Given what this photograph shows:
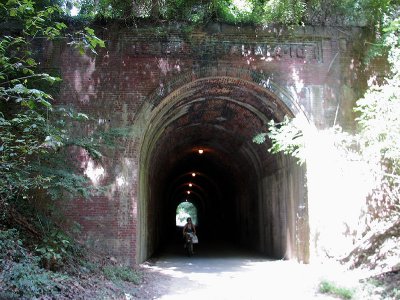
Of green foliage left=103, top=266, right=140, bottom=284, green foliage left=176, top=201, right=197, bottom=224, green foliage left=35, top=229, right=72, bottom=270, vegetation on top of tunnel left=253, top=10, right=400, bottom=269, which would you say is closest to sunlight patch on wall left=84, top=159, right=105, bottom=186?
green foliage left=35, top=229, right=72, bottom=270

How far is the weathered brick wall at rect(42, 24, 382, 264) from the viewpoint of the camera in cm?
1133

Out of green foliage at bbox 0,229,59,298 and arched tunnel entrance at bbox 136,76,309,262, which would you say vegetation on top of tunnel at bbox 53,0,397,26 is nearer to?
arched tunnel entrance at bbox 136,76,309,262

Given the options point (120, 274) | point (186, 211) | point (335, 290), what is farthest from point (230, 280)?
point (186, 211)

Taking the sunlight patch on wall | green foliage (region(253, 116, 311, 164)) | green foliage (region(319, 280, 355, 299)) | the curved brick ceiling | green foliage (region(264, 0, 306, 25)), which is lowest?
A: green foliage (region(319, 280, 355, 299))

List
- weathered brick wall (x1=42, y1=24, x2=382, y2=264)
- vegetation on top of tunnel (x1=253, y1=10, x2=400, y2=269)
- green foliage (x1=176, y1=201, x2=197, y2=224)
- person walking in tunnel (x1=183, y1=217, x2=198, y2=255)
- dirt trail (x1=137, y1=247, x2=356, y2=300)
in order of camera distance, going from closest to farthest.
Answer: dirt trail (x1=137, y1=247, x2=356, y2=300), vegetation on top of tunnel (x1=253, y1=10, x2=400, y2=269), weathered brick wall (x1=42, y1=24, x2=382, y2=264), person walking in tunnel (x1=183, y1=217, x2=198, y2=255), green foliage (x1=176, y1=201, x2=197, y2=224)

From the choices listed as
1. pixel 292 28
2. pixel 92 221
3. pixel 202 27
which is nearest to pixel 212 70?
pixel 202 27

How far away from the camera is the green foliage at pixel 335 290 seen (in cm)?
789

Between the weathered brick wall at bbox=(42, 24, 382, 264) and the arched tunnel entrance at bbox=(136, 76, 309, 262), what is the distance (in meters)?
0.45

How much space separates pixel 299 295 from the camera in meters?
8.41

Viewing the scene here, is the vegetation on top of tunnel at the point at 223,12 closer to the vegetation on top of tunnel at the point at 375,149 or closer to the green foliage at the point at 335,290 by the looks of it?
the vegetation on top of tunnel at the point at 375,149

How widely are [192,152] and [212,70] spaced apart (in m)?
10.6

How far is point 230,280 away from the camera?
1030 cm

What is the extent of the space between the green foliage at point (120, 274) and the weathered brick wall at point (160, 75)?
0.98 metres

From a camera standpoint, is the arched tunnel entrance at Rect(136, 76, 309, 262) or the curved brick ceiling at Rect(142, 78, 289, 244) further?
the curved brick ceiling at Rect(142, 78, 289, 244)
